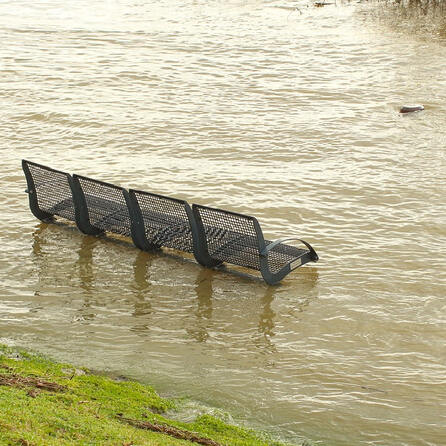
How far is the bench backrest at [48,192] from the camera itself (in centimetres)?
1308

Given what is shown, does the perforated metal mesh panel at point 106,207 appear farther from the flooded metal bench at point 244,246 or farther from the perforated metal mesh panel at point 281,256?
the perforated metal mesh panel at point 281,256

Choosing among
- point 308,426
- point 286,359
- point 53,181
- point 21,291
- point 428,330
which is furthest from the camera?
point 53,181

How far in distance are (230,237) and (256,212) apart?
2.76 metres

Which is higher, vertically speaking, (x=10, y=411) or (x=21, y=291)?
(x=10, y=411)

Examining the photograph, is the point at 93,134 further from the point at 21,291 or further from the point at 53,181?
the point at 21,291

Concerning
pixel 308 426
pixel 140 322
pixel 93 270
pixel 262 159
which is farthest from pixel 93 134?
pixel 308 426

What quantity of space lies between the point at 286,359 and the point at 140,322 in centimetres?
194

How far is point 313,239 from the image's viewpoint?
13.2m

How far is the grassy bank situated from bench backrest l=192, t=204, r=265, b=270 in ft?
10.5

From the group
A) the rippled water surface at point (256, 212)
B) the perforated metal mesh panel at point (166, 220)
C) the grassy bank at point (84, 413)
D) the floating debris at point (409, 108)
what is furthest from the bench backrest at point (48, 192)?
the floating debris at point (409, 108)

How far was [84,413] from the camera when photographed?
741 cm

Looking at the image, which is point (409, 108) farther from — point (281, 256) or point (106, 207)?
point (106, 207)

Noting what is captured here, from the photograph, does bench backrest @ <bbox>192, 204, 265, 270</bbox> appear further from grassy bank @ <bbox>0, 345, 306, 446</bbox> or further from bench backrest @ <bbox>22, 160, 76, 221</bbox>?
grassy bank @ <bbox>0, 345, 306, 446</bbox>

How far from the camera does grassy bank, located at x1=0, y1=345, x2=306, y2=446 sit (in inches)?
263
